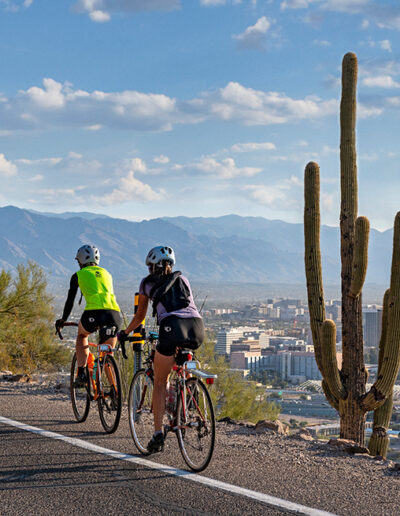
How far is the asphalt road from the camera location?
201 inches

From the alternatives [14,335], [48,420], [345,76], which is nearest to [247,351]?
[14,335]

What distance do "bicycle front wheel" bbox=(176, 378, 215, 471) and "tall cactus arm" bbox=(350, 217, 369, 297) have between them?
19.9 feet

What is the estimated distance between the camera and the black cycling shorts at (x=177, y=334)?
623 centimetres

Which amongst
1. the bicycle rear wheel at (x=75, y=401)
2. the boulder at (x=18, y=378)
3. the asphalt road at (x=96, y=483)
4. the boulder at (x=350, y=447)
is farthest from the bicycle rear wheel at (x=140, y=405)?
the boulder at (x=18, y=378)

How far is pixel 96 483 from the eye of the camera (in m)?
5.72

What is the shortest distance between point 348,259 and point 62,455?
732cm

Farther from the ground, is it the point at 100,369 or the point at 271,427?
the point at 100,369

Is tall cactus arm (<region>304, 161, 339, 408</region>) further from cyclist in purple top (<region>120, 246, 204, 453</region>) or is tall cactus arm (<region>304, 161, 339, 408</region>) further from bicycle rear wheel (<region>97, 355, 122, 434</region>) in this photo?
cyclist in purple top (<region>120, 246, 204, 453</region>)

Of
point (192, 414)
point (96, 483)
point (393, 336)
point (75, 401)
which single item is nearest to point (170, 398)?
point (192, 414)

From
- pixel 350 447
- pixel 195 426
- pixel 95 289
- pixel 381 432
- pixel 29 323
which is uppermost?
pixel 95 289

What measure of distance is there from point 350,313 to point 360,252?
1297 mm

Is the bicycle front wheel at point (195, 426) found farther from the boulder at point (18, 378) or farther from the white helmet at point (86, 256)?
the boulder at point (18, 378)

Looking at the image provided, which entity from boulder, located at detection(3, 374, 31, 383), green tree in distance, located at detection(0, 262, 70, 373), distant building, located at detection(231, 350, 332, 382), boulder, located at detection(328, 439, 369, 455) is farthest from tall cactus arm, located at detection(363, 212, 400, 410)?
distant building, located at detection(231, 350, 332, 382)

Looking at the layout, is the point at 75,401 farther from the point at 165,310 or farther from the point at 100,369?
the point at 165,310
